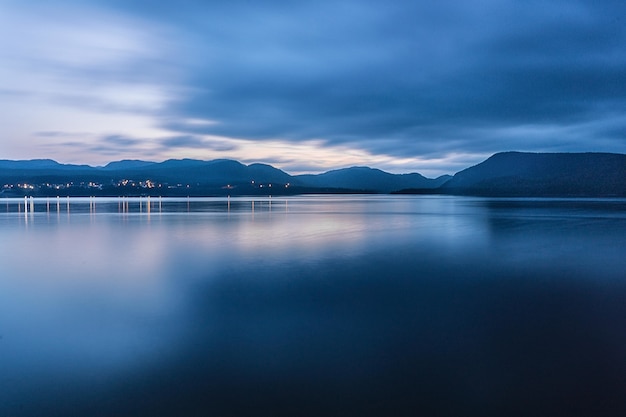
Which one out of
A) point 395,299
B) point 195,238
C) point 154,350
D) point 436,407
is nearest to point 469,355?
point 436,407

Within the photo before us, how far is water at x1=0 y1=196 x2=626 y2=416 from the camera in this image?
514 centimetres

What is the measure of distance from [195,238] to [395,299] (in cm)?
1464

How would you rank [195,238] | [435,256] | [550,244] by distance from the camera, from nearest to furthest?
[435,256]
[550,244]
[195,238]

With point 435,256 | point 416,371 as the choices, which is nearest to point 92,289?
point 416,371

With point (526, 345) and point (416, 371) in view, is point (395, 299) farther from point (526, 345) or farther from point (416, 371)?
point (416, 371)

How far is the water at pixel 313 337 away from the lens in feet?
16.9

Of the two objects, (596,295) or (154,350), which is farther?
(596,295)

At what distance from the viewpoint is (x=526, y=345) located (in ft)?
22.3

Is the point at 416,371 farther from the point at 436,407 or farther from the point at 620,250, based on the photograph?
the point at 620,250

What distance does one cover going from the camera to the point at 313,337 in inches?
284

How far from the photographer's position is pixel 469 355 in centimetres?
640

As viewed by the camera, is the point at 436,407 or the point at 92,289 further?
the point at 92,289

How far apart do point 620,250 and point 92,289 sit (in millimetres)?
17547

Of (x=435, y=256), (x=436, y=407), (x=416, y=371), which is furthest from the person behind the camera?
(x=435, y=256)
